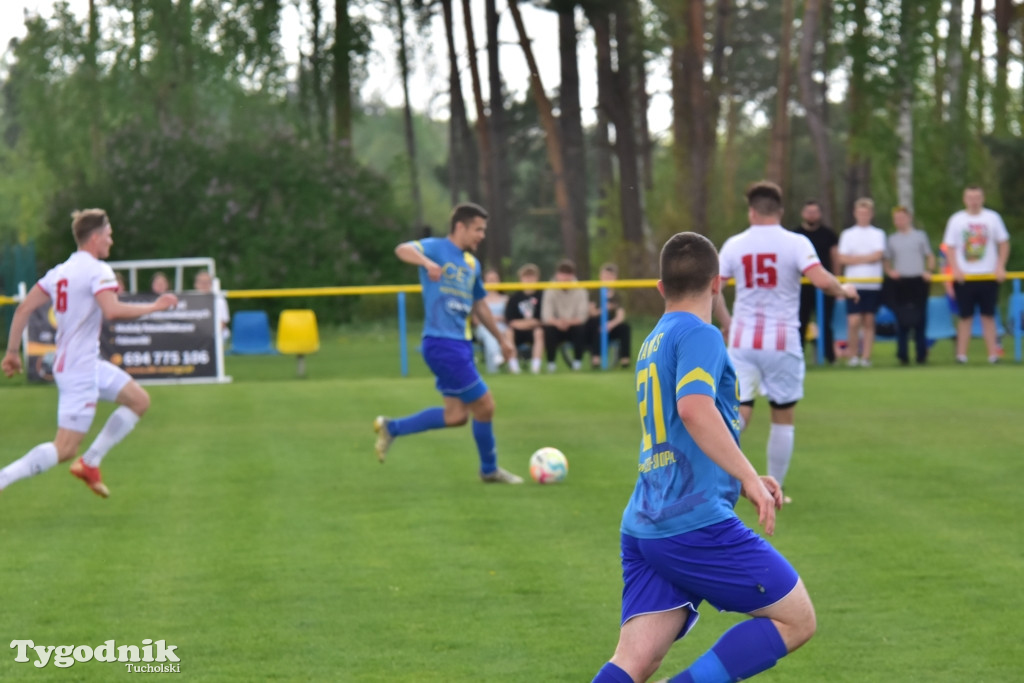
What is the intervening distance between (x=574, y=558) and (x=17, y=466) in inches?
138

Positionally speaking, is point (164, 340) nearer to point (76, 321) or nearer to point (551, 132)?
point (76, 321)

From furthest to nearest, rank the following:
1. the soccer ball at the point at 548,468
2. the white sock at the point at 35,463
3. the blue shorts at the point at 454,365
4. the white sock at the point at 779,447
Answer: the soccer ball at the point at 548,468, the blue shorts at the point at 454,365, the white sock at the point at 779,447, the white sock at the point at 35,463

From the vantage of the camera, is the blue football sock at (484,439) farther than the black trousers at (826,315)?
No

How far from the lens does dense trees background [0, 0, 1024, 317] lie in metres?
31.8

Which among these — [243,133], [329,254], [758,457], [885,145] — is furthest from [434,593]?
[243,133]

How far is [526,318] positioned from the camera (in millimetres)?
20234

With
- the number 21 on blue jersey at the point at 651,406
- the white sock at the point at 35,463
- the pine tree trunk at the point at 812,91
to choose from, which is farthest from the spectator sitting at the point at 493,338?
the number 21 on blue jersey at the point at 651,406

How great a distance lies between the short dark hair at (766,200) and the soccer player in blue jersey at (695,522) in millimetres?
4902

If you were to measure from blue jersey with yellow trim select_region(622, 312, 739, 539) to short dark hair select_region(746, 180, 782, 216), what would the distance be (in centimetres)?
493

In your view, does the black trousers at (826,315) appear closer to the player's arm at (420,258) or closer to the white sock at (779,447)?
the player's arm at (420,258)

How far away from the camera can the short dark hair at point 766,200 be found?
923cm

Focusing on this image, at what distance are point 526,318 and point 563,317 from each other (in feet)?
1.85

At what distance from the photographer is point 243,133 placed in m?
36.6

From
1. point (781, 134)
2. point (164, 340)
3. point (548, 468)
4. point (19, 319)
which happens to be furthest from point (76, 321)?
point (781, 134)
